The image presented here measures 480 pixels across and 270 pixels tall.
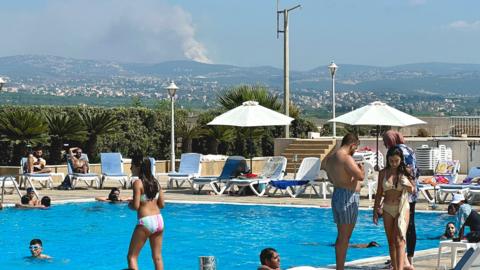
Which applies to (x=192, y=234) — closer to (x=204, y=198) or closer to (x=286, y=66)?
(x=204, y=198)

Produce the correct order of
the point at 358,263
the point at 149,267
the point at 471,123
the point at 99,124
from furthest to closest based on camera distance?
the point at 471,123 < the point at 99,124 < the point at 149,267 < the point at 358,263

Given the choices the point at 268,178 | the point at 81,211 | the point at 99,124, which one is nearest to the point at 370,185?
the point at 268,178

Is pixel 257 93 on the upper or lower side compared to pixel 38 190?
upper

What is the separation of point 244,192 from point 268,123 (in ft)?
7.61

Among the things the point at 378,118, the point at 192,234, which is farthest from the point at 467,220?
the point at 378,118

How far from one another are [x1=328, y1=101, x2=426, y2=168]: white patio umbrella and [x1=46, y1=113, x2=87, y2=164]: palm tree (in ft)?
29.6

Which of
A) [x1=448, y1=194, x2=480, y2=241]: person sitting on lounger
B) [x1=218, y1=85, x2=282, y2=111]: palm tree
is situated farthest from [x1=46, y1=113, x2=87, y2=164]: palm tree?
[x1=448, y1=194, x2=480, y2=241]: person sitting on lounger

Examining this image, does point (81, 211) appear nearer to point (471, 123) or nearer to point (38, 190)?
point (38, 190)

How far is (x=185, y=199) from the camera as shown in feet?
63.5

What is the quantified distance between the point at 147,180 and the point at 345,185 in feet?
5.96

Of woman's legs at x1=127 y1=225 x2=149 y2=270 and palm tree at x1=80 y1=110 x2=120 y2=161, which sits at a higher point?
palm tree at x1=80 y1=110 x2=120 y2=161

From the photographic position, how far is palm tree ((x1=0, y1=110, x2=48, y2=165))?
84.6ft

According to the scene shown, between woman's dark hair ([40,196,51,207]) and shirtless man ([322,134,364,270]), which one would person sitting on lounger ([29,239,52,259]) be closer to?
shirtless man ([322,134,364,270])

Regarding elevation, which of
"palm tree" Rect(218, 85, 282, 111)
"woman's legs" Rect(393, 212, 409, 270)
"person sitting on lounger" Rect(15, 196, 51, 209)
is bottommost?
"person sitting on lounger" Rect(15, 196, 51, 209)
